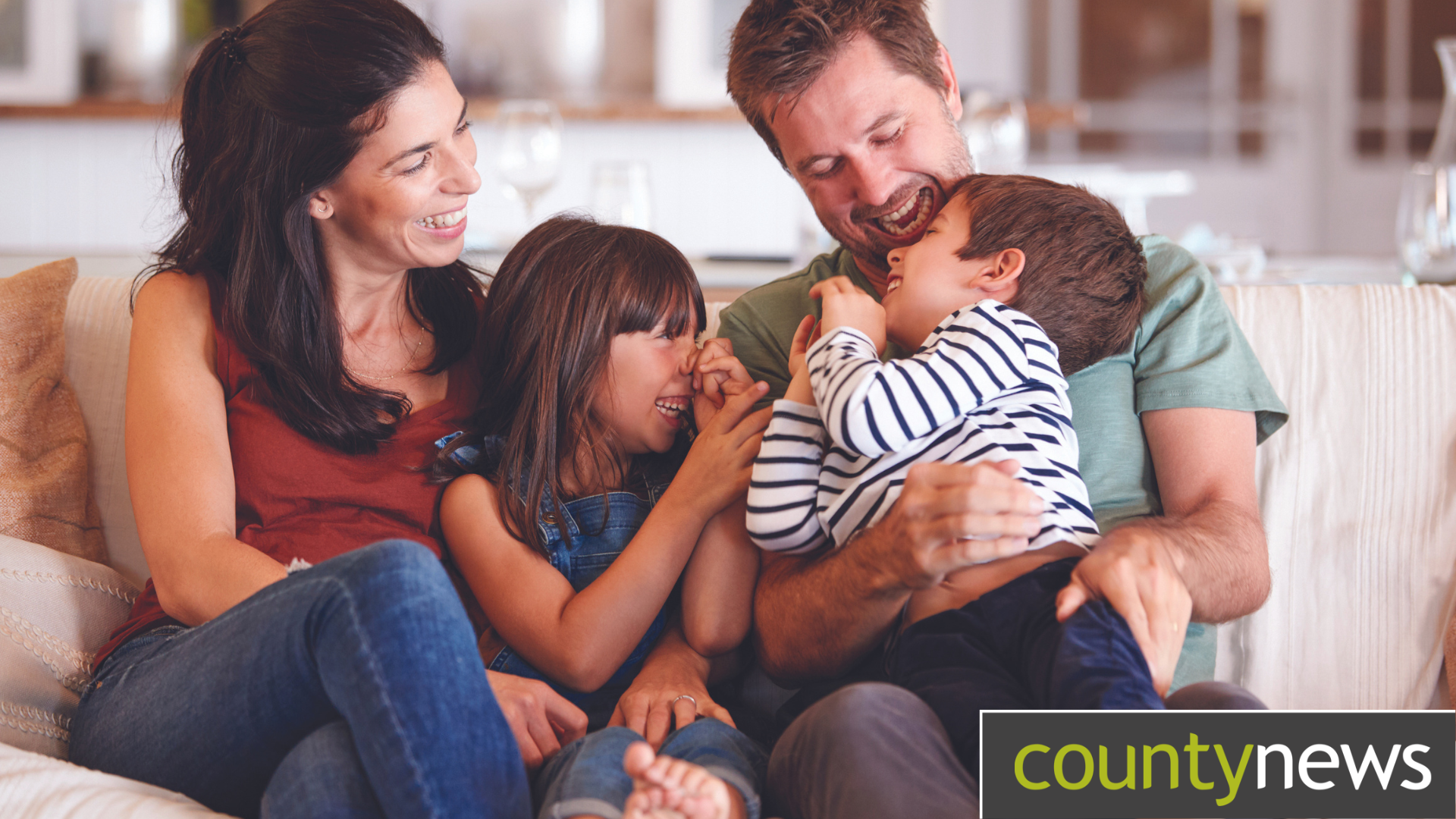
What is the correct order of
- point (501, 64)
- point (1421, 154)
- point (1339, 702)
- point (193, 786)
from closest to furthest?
1. point (193, 786)
2. point (1339, 702)
3. point (501, 64)
4. point (1421, 154)

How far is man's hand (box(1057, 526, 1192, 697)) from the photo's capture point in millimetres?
976

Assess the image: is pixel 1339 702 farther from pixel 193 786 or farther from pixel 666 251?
pixel 193 786

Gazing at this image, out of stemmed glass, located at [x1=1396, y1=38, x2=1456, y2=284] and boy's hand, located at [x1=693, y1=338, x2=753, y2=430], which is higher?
stemmed glass, located at [x1=1396, y1=38, x2=1456, y2=284]

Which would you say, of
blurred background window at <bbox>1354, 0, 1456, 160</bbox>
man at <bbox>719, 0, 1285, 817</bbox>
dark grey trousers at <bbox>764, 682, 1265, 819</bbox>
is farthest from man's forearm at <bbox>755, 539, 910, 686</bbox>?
blurred background window at <bbox>1354, 0, 1456, 160</bbox>

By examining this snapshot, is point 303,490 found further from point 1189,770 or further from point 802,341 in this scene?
point 1189,770

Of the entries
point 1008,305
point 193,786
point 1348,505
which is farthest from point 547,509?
point 1348,505

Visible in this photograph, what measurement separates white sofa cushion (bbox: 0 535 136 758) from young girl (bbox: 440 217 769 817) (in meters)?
0.44

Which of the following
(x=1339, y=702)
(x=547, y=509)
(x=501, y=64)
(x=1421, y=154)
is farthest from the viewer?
(x=1421, y=154)

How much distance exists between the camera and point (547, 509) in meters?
1.28

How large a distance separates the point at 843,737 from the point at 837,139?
747 mm

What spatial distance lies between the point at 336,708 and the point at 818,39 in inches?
36.9

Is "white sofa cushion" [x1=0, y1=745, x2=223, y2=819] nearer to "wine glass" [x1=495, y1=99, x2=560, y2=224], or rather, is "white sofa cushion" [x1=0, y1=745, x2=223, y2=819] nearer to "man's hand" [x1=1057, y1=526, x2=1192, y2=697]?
"man's hand" [x1=1057, y1=526, x2=1192, y2=697]

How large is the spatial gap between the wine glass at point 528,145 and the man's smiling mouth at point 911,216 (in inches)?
35.8

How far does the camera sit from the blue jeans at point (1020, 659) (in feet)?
2.98
